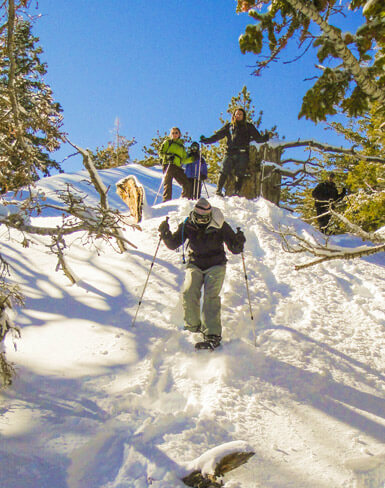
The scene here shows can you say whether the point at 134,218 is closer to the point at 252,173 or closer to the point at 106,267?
the point at 106,267

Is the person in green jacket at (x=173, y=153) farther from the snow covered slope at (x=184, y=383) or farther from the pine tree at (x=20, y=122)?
the pine tree at (x=20, y=122)

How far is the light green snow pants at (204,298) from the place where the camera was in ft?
15.3

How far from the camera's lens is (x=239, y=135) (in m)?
9.51

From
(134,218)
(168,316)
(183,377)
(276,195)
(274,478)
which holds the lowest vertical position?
(274,478)

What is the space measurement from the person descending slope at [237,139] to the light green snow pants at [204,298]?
221 inches

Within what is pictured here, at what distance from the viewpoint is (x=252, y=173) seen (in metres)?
11.1

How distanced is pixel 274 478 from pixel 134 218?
7.92 metres

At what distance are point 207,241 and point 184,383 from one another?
1857 millimetres

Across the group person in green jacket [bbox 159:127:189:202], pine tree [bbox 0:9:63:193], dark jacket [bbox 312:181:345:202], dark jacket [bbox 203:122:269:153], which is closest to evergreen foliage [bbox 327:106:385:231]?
dark jacket [bbox 312:181:345:202]

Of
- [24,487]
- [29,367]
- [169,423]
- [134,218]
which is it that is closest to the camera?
[24,487]

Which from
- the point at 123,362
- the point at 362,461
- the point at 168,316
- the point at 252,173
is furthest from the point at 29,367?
the point at 252,173

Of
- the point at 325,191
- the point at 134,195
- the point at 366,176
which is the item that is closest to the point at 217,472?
the point at 134,195

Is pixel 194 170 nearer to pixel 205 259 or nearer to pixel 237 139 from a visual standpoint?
pixel 237 139

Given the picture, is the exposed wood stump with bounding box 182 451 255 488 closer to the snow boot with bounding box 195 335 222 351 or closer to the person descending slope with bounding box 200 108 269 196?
the snow boot with bounding box 195 335 222 351
